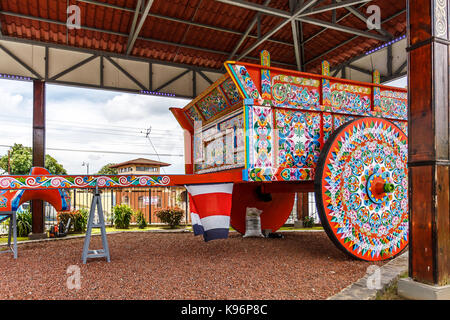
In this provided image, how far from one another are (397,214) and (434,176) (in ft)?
5.35

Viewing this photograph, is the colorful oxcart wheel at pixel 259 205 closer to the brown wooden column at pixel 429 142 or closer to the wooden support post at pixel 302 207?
the wooden support post at pixel 302 207

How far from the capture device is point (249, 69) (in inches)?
134

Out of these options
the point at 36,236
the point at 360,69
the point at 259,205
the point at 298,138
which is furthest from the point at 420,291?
the point at 360,69

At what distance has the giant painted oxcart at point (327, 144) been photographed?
3.33 metres

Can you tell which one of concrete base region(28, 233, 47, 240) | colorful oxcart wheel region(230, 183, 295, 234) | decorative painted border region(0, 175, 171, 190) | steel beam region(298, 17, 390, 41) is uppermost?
steel beam region(298, 17, 390, 41)

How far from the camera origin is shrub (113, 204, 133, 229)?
7680 mm

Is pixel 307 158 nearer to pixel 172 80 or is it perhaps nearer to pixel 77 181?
pixel 77 181

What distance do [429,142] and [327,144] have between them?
1.22m

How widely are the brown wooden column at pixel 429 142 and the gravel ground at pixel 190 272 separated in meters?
0.68

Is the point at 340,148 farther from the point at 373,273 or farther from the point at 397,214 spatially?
the point at 373,273

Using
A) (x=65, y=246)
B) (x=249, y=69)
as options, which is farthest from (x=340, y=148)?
(x=65, y=246)

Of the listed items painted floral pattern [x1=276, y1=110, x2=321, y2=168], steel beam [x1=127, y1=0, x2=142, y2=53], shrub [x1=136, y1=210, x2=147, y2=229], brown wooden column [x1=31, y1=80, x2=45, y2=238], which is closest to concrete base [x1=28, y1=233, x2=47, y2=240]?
brown wooden column [x1=31, y1=80, x2=45, y2=238]

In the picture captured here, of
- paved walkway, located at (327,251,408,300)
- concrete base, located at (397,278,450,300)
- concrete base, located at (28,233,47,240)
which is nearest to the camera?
concrete base, located at (397,278,450,300)

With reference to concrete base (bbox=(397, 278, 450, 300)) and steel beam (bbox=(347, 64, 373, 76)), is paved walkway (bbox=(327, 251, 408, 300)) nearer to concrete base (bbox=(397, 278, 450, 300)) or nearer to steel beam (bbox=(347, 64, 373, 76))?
concrete base (bbox=(397, 278, 450, 300))
